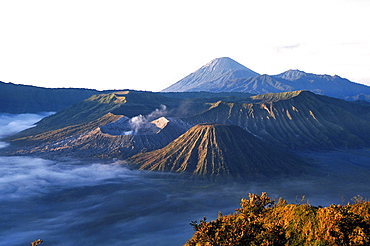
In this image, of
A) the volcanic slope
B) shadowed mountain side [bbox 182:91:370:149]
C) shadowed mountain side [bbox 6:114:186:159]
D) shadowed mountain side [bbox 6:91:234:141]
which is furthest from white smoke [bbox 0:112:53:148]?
the volcanic slope

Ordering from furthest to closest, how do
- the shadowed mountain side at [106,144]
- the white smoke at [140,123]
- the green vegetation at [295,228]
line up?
the white smoke at [140,123] → the shadowed mountain side at [106,144] → the green vegetation at [295,228]

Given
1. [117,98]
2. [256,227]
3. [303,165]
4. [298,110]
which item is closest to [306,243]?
[256,227]

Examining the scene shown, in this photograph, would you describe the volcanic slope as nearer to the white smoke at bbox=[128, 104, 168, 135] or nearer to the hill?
the hill

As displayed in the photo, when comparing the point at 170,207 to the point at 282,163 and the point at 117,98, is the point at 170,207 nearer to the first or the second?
the point at 282,163

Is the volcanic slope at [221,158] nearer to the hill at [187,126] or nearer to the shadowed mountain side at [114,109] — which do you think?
the hill at [187,126]

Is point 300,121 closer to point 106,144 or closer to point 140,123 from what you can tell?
point 140,123

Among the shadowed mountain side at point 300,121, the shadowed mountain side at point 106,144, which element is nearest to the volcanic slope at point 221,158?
the shadowed mountain side at point 106,144

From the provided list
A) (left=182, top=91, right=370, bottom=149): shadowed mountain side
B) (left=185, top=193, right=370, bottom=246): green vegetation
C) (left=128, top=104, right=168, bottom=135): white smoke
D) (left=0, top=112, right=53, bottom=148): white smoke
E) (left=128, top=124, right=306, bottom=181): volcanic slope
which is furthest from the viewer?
(left=0, top=112, right=53, bottom=148): white smoke
